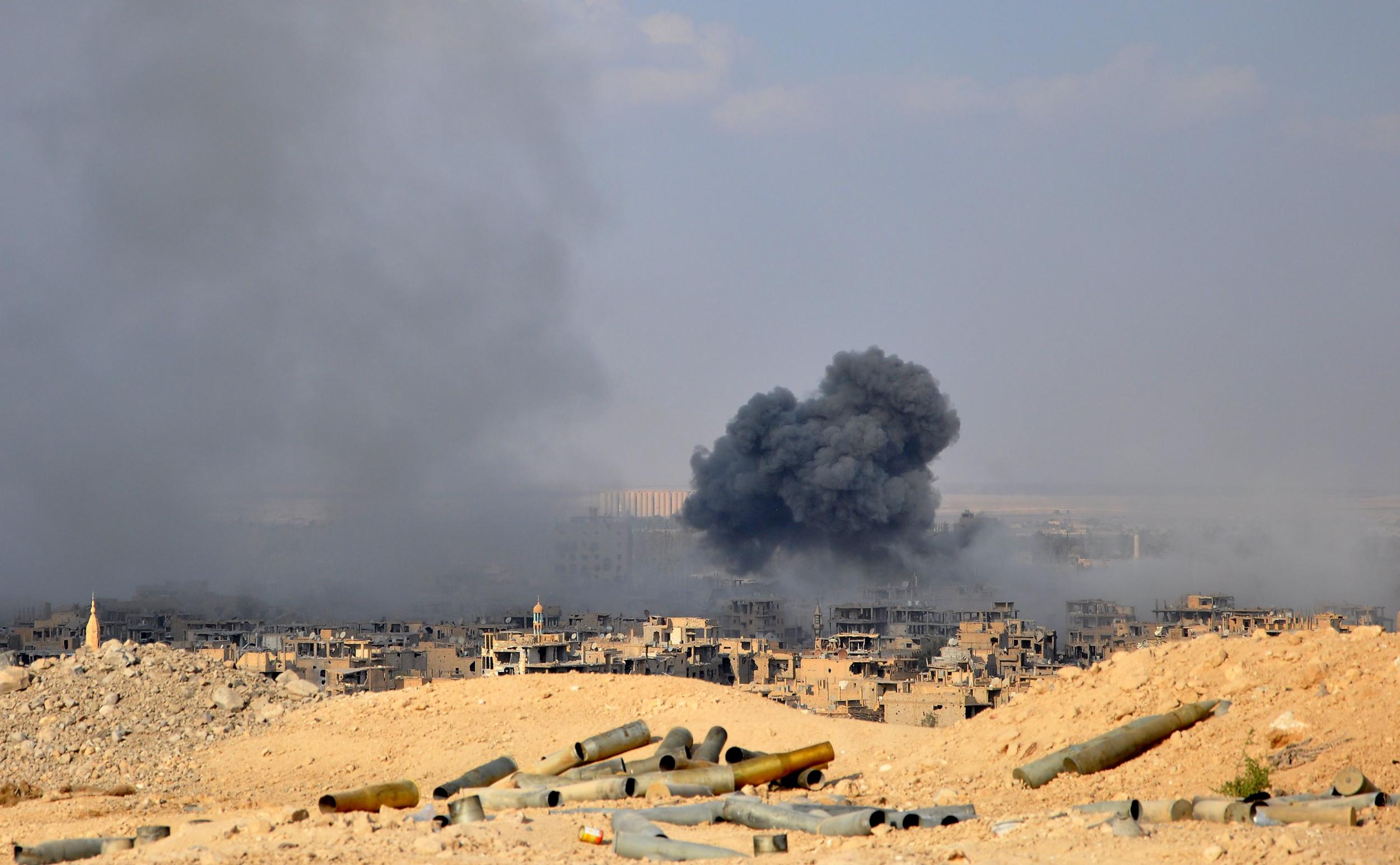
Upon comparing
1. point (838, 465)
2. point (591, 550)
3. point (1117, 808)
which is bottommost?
point (1117, 808)

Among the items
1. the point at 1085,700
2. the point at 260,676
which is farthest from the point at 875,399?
the point at 1085,700

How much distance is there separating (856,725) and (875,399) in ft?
164

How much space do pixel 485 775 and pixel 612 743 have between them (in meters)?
1.22

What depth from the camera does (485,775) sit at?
41.5ft

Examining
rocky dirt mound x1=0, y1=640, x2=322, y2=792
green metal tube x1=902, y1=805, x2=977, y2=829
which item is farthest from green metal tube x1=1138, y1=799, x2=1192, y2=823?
rocky dirt mound x1=0, y1=640, x2=322, y2=792

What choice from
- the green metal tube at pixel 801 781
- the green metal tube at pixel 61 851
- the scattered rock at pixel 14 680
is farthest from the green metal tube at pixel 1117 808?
the scattered rock at pixel 14 680

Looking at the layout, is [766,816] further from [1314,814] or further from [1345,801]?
[1345,801]

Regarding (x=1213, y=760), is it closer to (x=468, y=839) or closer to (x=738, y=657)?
(x=468, y=839)

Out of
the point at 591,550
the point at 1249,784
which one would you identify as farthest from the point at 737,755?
the point at 591,550

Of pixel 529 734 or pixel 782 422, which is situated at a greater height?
pixel 782 422

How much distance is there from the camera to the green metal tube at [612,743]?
13.0 metres

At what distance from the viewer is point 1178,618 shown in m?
55.3

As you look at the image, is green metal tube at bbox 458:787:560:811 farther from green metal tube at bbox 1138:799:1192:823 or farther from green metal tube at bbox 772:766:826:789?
green metal tube at bbox 1138:799:1192:823

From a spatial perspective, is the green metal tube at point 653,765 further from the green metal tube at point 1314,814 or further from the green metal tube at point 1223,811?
the green metal tube at point 1314,814
